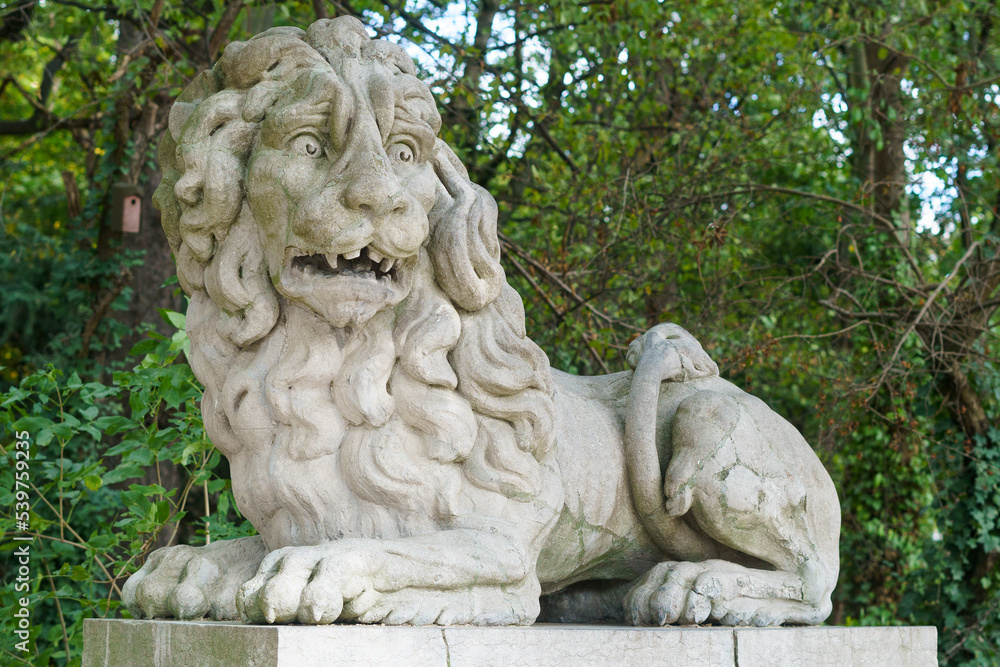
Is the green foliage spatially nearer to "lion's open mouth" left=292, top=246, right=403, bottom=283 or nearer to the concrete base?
the concrete base

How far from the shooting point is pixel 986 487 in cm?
616

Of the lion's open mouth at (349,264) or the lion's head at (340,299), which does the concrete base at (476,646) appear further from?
the lion's open mouth at (349,264)

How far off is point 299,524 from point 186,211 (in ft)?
2.65

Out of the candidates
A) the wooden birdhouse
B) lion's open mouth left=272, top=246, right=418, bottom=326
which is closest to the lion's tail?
lion's open mouth left=272, top=246, right=418, bottom=326

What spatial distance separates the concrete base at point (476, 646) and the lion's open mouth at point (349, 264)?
81 centimetres

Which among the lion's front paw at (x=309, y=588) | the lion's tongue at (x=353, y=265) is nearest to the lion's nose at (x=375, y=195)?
the lion's tongue at (x=353, y=265)

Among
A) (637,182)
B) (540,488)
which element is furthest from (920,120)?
(540,488)

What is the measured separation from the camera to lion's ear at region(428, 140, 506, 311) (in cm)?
262

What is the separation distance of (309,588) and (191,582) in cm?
58

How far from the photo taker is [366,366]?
8.25 ft

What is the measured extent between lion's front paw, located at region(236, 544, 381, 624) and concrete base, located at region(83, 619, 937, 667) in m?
0.04

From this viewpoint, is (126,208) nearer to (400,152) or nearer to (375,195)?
(400,152)

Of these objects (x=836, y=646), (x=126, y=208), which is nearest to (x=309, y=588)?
(x=836, y=646)

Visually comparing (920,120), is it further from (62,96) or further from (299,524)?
(62,96)
